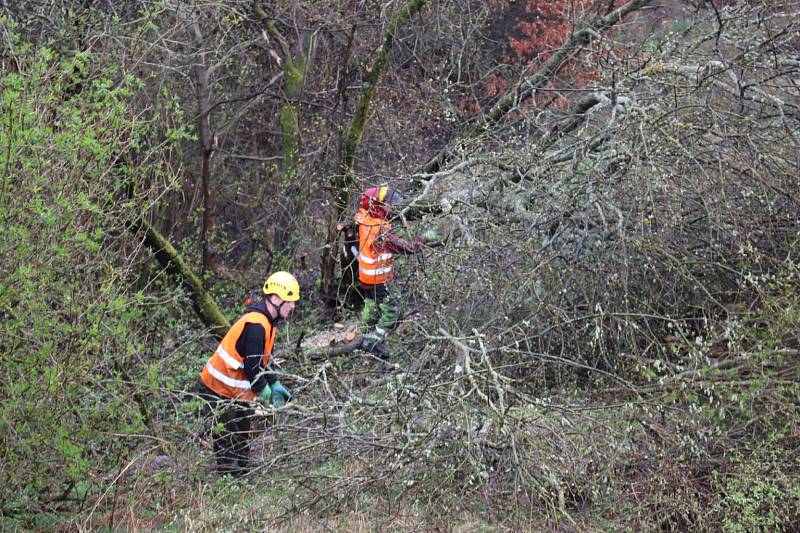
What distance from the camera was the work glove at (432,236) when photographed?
297 inches

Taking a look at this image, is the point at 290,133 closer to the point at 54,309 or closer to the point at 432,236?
the point at 432,236

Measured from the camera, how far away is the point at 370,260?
30.1 ft

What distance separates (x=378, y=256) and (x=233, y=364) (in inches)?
102

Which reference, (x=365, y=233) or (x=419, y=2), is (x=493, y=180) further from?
(x=419, y=2)

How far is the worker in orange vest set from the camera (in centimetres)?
648

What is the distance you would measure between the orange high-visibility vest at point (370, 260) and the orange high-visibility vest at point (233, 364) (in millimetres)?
2233

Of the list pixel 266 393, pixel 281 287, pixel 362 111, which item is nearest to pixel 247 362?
pixel 266 393

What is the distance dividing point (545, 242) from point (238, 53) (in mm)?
6180

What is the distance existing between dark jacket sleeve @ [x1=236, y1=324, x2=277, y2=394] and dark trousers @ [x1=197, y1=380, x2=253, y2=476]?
0.22 m

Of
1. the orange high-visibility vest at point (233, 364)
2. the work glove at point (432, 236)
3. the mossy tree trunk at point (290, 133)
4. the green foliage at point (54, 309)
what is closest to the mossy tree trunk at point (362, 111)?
the mossy tree trunk at point (290, 133)

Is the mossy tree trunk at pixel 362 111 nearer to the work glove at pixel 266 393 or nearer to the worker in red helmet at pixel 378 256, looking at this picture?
the worker in red helmet at pixel 378 256

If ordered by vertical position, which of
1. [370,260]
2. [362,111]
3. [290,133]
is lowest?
[370,260]

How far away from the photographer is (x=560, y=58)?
29.6 feet

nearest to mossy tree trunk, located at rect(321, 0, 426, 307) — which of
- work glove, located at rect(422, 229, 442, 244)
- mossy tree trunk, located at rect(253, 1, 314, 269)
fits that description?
mossy tree trunk, located at rect(253, 1, 314, 269)
